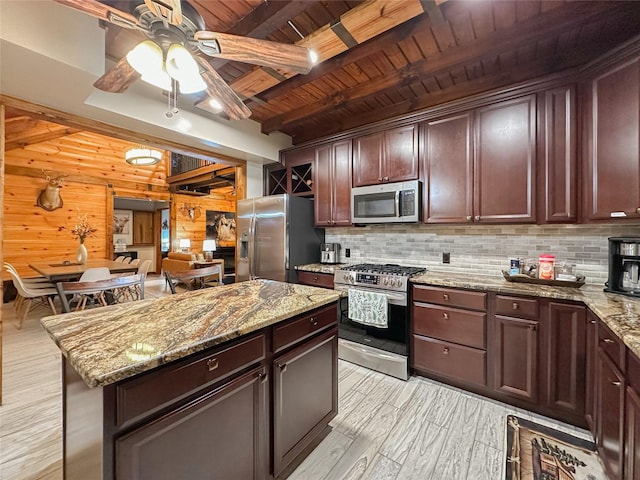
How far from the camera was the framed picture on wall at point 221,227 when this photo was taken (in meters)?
9.77

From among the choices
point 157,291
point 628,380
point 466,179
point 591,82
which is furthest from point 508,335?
point 157,291

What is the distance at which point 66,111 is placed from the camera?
2.36m

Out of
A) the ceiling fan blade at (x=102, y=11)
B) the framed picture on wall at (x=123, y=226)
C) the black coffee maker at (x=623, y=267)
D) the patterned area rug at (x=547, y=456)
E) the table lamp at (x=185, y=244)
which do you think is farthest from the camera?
the framed picture on wall at (x=123, y=226)

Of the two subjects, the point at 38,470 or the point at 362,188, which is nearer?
the point at 38,470

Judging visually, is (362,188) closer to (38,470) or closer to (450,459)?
(450,459)

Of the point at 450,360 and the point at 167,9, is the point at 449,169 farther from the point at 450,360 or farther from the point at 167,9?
the point at 167,9

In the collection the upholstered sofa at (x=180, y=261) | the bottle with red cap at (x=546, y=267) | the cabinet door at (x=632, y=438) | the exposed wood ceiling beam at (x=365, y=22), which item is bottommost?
the cabinet door at (x=632, y=438)

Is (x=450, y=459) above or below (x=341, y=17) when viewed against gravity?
below

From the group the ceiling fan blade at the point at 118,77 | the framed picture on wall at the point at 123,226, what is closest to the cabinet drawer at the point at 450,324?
the ceiling fan blade at the point at 118,77

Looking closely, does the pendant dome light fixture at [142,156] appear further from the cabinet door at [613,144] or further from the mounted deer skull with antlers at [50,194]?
the cabinet door at [613,144]

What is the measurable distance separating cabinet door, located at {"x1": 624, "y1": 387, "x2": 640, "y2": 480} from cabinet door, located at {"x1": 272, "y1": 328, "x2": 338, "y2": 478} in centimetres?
136

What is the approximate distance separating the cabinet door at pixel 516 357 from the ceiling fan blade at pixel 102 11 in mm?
2951

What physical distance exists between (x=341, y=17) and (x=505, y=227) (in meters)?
2.25

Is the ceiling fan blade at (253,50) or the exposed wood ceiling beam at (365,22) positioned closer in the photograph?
the ceiling fan blade at (253,50)
